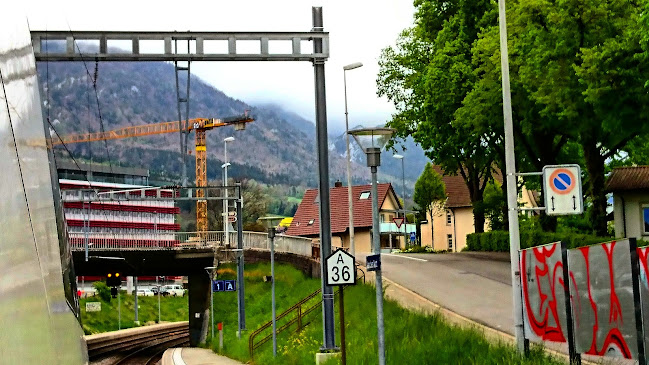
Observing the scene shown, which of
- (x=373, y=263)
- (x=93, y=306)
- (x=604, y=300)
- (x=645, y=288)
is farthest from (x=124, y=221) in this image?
(x=645, y=288)

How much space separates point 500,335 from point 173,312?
8259 cm

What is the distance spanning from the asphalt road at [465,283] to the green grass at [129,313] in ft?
104

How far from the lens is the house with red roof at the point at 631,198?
57.2 metres

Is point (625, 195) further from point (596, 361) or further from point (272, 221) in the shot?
point (596, 361)

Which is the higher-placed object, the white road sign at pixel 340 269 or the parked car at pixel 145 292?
the white road sign at pixel 340 269

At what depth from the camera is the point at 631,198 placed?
5806 centimetres

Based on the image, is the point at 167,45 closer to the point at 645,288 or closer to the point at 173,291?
the point at 645,288

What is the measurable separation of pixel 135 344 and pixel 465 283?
123ft

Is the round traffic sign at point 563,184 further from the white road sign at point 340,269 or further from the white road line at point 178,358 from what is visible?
the white road line at point 178,358

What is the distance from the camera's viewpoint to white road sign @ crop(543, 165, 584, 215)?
19312 millimetres

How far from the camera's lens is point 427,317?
24.0 meters

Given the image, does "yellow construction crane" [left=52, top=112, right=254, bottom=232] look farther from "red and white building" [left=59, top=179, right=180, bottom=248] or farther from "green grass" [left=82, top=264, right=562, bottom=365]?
"green grass" [left=82, top=264, right=562, bottom=365]

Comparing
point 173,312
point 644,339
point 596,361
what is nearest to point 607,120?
point 596,361

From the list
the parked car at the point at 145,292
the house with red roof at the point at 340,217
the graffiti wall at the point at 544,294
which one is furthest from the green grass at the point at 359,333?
the parked car at the point at 145,292
